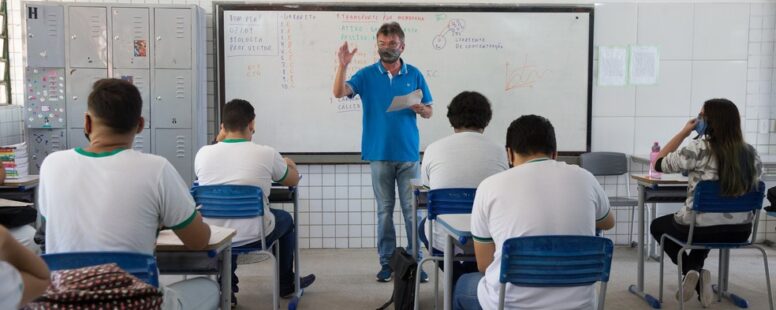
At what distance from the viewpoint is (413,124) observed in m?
4.87

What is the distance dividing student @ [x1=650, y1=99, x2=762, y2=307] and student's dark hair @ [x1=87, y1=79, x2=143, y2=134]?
9.89ft

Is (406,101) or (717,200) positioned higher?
(406,101)

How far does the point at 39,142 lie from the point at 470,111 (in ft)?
11.4

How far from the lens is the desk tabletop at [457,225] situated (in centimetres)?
281

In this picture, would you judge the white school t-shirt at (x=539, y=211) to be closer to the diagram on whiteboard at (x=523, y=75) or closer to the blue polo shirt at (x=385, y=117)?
the blue polo shirt at (x=385, y=117)

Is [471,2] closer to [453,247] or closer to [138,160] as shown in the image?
[453,247]

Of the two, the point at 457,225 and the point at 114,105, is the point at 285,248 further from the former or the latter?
the point at 114,105

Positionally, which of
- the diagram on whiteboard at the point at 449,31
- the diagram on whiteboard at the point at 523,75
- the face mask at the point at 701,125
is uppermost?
the diagram on whiteboard at the point at 449,31

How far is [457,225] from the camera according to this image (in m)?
2.94

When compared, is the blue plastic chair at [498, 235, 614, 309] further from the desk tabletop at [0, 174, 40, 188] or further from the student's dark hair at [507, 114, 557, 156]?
the desk tabletop at [0, 174, 40, 188]

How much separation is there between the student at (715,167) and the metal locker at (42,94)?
4292 millimetres

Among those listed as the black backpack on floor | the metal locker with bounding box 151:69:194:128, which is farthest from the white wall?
the black backpack on floor

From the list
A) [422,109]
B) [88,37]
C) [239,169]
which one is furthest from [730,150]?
[88,37]

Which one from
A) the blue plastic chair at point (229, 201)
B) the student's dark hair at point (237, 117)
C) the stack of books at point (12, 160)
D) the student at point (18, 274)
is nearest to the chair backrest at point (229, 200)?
the blue plastic chair at point (229, 201)
